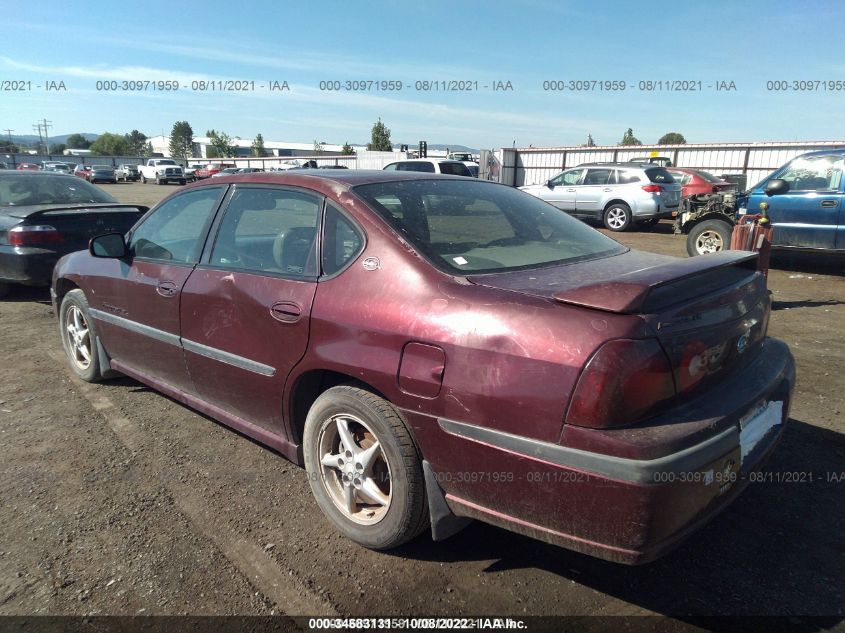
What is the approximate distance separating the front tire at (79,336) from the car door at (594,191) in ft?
43.3

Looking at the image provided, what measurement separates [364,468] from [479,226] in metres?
1.31

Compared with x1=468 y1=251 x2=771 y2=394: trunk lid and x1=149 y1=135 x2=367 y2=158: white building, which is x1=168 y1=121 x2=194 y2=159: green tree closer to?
x1=149 y1=135 x2=367 y2=158: white building

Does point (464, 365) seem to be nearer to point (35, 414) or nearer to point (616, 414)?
point (616, 414)

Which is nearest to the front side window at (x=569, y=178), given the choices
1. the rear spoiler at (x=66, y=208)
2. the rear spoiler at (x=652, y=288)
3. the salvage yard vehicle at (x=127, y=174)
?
the rear spoiler at (x=66, y=208)

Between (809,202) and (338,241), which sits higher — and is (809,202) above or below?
above

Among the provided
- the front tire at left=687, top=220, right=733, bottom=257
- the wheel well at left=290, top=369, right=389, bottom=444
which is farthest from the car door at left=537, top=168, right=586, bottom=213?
the wheel well at left=290, top=369, right=389, bottom=444

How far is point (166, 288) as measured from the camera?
3.45 m

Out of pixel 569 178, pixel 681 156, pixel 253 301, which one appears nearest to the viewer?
pixel 253 301

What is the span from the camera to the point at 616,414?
1909 millimetres

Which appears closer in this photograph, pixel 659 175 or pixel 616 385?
pixel 616 385

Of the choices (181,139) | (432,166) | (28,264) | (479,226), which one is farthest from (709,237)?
(181,139)

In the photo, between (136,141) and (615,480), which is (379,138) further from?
(136,141)

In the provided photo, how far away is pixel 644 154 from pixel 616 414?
2413 centimetres

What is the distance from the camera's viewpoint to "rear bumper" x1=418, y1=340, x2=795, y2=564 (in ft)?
6.12
